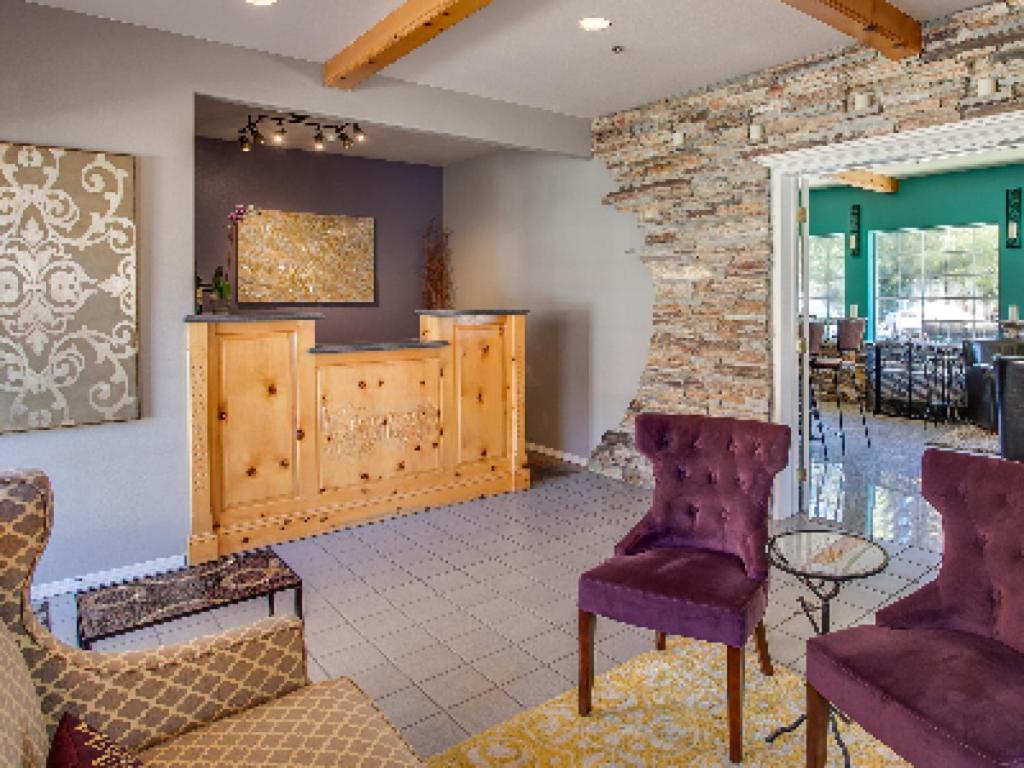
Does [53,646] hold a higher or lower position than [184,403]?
lower

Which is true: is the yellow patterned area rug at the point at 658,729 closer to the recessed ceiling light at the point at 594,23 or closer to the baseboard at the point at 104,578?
the baseboard at the point at 104,578

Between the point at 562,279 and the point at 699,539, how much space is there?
366cm

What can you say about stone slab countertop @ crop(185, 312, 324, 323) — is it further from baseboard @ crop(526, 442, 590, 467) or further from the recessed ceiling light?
baseboard @ crop(526, 442, 590, 467)

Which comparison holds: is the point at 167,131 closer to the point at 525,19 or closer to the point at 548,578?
the point at 525,19

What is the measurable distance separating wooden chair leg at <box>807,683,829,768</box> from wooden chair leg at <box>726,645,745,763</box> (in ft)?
0.78

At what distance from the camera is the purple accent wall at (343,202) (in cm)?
619

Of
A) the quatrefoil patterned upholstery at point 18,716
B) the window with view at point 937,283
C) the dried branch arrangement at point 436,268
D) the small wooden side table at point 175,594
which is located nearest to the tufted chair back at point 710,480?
the small wooden side table at point 175,594

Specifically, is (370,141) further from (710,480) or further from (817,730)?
(817,730)

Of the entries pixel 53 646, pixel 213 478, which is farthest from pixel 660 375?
pixel 53 646

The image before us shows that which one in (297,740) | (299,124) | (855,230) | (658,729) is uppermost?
(299,124)

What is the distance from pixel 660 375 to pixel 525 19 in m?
2.61

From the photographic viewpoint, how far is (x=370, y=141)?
20.8ft

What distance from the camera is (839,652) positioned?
6.33 ft

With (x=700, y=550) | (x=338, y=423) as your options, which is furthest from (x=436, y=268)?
(x=700, y=550)
